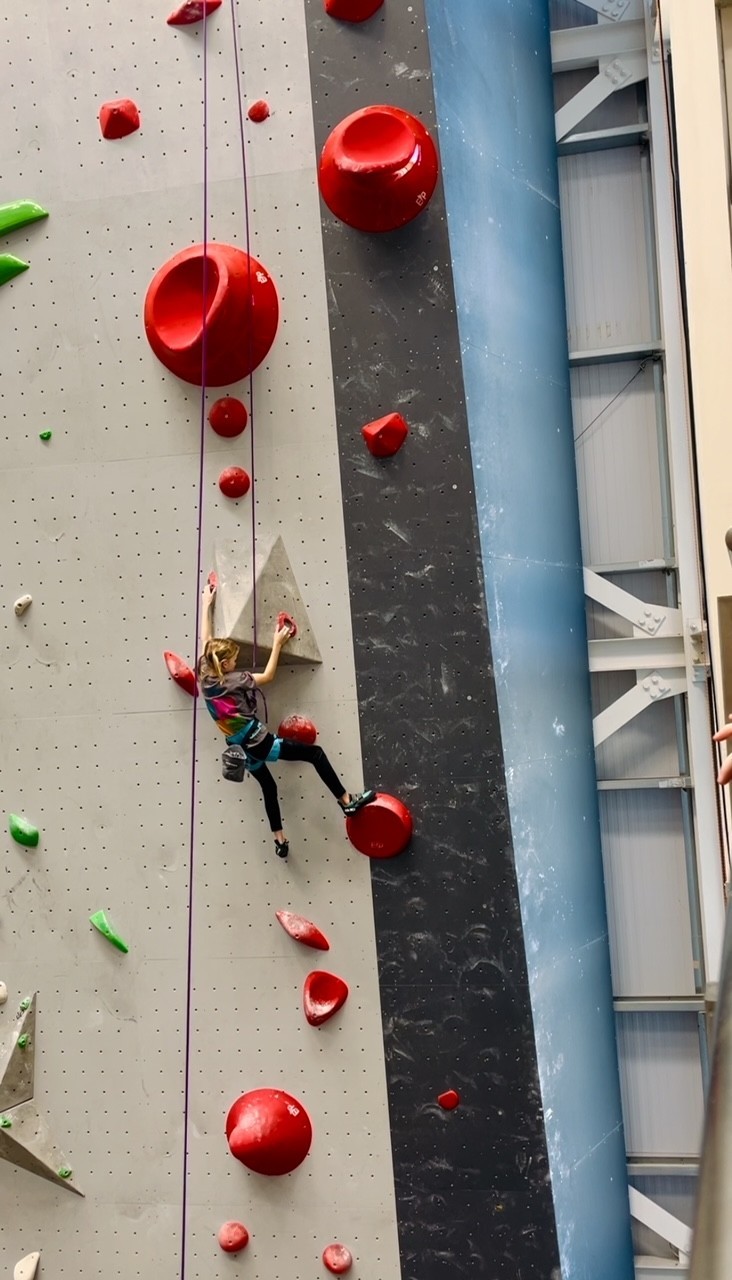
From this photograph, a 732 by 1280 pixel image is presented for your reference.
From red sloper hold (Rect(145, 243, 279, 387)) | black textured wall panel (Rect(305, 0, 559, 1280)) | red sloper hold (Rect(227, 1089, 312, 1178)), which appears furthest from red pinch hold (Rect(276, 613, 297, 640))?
red sloper hold (Rect(227, 1089, 312, 1178))

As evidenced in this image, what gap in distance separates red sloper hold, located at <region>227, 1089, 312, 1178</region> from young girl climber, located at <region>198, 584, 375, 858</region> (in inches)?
39.0

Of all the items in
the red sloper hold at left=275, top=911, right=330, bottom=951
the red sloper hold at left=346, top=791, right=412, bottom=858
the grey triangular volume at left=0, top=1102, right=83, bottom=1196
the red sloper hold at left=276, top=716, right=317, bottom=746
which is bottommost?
the grey triangular volume at left=0, top=1102, right=83, bottom=1196

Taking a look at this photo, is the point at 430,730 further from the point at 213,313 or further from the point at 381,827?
the point at 213,313

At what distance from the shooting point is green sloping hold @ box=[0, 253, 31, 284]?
15.1ft

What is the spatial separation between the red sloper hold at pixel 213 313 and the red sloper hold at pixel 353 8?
0.81 m

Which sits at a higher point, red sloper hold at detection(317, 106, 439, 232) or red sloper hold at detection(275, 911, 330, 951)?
red sloper hold at detection(317, 106, 439, 232)

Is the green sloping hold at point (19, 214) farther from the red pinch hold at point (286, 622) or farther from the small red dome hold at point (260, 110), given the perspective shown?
the red pinch hold at point (286, 622)

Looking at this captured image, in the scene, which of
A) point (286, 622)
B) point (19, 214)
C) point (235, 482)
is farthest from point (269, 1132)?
point (19, 214)

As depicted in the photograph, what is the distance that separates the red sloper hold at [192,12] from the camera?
4352 mm

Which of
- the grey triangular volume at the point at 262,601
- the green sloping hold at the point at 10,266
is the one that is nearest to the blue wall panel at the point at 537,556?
the grey triangular volume at the point at 262,601

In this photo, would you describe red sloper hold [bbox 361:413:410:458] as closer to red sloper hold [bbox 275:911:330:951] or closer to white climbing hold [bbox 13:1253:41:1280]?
red sloper hold [bbox 275:911:330:951]

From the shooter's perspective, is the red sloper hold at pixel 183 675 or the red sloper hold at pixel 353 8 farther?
the red sloper hold at pixel 183 675

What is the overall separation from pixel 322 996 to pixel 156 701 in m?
1.16

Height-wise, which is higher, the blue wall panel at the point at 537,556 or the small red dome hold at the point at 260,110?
the small red dome hold at the point at 260,110
